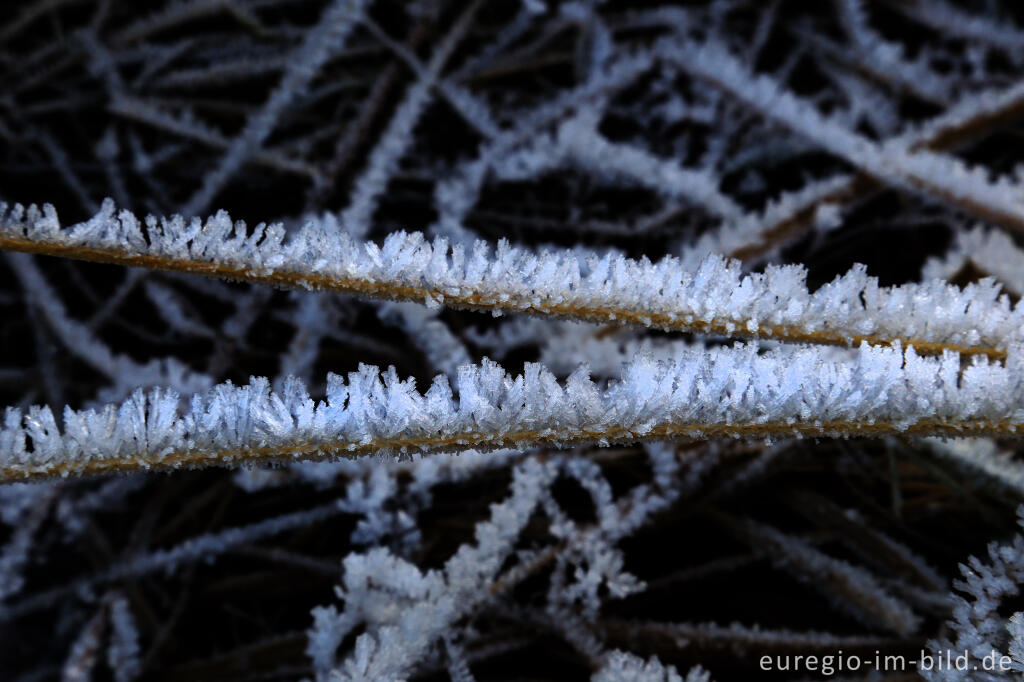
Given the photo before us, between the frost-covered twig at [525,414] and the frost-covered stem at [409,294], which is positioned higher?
the frost-covered stem at [409,294]

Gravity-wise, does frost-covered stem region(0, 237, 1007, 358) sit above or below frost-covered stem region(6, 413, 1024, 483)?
above

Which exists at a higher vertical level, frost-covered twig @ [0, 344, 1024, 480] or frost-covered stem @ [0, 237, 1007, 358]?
frost-covered stem @ [0, 237, 1007, 358]

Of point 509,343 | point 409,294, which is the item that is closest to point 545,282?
point 409,294

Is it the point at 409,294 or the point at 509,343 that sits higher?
the point at 509,343

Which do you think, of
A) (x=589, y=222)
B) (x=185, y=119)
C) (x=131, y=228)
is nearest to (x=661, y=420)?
(x=131, y=228)

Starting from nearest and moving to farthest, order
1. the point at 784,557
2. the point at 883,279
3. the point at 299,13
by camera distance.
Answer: the point at 784,557 < the point at 883,279 < the point at 299,13

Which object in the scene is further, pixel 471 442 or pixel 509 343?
pixel 509 343

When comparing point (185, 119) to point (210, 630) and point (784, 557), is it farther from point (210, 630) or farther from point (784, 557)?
point (784, 557)

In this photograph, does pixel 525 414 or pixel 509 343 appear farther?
pixel 509 343

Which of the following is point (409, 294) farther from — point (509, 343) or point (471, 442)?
point (509, 343)

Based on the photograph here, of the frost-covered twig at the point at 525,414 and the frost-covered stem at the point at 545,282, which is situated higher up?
the frost-covered stem at the point at 545,282

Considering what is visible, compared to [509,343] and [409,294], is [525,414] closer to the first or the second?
[409,294]
